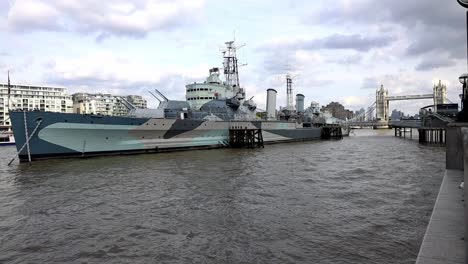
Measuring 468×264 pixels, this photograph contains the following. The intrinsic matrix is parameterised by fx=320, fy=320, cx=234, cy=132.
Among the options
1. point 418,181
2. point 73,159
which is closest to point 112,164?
point 73,159

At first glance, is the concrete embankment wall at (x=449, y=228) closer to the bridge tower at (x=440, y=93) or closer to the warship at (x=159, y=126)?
the warship at (x=159, y=126)

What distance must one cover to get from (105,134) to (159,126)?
Answer: 4411mm

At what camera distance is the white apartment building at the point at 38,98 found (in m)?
90.7

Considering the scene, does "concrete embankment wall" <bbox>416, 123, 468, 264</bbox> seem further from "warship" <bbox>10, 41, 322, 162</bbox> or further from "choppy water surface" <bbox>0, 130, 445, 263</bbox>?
"warship" <bbox>10, 41, 322, 162</bbox>

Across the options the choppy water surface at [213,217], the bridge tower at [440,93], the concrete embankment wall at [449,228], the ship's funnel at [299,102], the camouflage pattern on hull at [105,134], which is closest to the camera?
the concrete embankment wall at [449,228]

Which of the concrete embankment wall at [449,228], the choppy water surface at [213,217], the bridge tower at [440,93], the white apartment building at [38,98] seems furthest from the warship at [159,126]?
the bridge tower at [440,93]

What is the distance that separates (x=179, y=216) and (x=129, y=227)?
1.37 meters

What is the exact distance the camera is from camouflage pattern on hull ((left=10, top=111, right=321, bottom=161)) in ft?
63.9

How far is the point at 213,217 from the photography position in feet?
27.6

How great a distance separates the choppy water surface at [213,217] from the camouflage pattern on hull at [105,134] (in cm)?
479

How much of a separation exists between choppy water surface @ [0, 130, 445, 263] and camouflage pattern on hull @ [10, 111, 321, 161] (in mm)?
4792

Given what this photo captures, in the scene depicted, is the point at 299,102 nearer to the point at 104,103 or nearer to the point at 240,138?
the point at 240,138

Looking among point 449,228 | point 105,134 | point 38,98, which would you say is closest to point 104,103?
point 105,134

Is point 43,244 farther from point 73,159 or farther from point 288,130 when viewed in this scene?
point 288,130
